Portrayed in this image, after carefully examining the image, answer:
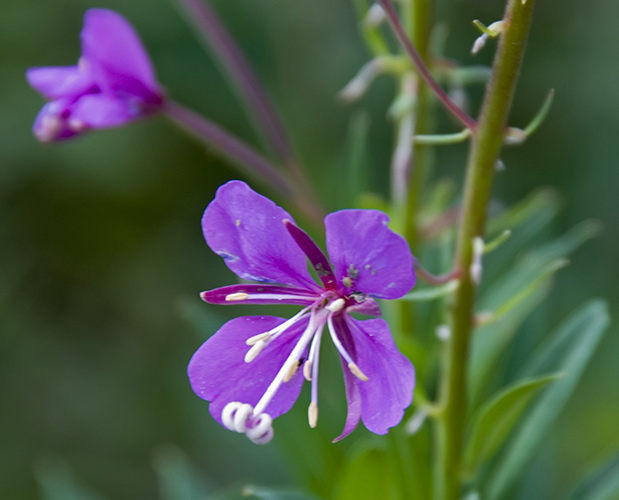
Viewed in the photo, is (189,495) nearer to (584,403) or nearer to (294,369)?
(294,369)

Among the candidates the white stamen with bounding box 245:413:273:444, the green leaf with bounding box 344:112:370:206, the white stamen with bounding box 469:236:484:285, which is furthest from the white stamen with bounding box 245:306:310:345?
the green leaf with bounding box 344:112:370:206

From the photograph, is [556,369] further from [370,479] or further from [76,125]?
[76,125]

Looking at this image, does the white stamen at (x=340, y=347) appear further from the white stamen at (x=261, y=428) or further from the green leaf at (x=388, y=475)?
the green leaf at (x=388, y=475)

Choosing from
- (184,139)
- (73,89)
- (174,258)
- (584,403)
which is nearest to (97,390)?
(174,258)

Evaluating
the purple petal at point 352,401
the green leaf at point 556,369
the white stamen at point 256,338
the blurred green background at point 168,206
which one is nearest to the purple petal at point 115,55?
the white stamen at point 256,338

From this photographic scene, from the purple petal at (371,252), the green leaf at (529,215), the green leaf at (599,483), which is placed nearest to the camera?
the purple petal at (371,252)

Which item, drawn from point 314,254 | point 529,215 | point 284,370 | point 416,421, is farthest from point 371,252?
point 529,215

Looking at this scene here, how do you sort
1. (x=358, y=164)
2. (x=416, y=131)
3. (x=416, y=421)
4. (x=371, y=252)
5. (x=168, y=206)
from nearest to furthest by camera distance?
(x=371, y=252) → (x=416, y=421) → (x=416, y=131) → (x=358, y=164) → (x=168, y=206)
